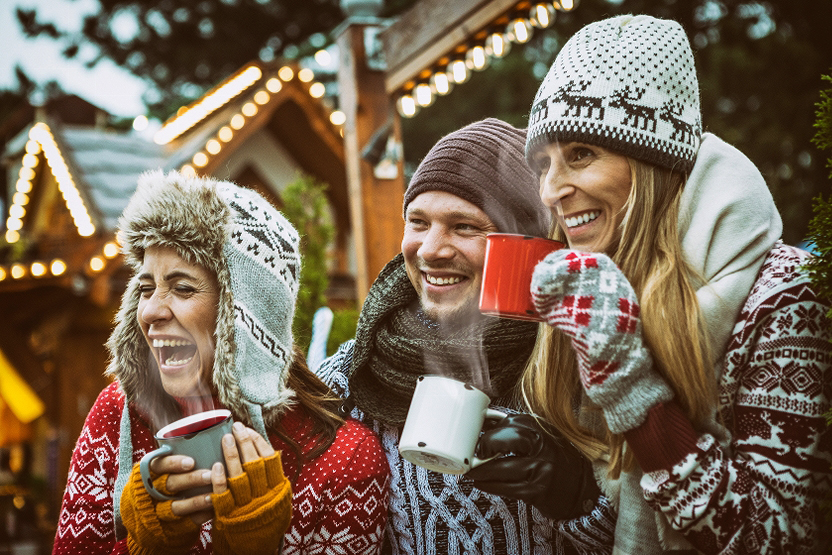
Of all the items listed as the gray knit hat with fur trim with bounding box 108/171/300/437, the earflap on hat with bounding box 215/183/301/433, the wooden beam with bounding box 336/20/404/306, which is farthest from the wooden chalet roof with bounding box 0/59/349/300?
the earflap on hat with bounding box 215/183/301/433

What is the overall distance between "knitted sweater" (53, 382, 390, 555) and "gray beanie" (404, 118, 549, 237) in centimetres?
78

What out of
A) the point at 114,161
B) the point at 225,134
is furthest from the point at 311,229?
the point at 114,161

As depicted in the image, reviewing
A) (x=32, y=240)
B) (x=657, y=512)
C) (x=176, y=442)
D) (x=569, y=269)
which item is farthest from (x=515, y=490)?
(x=32, y=240)

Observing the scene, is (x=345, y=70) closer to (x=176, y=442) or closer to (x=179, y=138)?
(x=176, y=442)

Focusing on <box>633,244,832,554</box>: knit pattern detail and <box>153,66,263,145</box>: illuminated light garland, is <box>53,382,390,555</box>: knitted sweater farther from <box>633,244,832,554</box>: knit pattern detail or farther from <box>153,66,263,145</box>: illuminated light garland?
<box>153,66,263,145</box>: illuminated light garland

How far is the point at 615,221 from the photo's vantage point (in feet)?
5.90

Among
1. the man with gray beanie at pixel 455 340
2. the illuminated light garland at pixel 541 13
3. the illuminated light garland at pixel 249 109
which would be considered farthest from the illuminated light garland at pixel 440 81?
the illuminated light garland at pixel 249 109

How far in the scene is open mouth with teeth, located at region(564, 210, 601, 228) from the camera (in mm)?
1832

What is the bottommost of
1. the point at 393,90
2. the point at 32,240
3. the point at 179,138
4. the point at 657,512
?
the point at 657,512

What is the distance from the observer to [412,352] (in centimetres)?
230

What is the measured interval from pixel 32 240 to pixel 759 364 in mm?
10256

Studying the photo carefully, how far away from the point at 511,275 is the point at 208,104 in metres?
9.49

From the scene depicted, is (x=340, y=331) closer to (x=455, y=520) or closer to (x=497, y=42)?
(x=455, y=520)

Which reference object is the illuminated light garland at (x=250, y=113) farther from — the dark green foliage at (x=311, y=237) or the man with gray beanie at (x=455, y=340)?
the man with gray beanie at (x=455, y=340)
